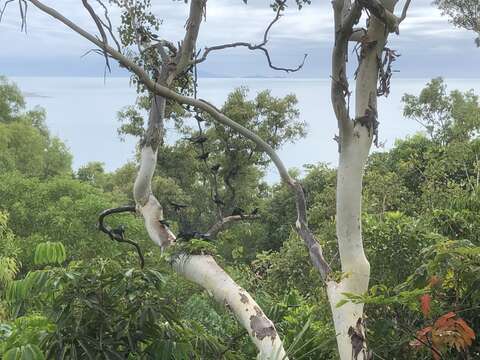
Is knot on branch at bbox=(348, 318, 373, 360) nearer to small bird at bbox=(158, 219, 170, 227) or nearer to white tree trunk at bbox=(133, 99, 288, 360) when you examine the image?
white tree trunk at bbox=(133, 99, 288, 360)

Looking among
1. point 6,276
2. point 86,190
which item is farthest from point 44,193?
point 6,276

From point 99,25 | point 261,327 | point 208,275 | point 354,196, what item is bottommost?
point 261,327

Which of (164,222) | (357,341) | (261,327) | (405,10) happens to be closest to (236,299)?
(261,327)

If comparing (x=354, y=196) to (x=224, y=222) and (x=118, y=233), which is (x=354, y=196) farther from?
(x=118, y=233)

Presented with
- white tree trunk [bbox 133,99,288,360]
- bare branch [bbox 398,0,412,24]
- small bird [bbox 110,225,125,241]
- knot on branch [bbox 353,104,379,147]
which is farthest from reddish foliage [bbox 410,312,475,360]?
small bird [bbox 110,225,125,241]

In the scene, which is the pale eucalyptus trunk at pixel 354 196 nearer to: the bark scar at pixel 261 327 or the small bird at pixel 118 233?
the bark scar at pixel 261 327

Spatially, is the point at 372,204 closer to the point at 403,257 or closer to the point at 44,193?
the point at 403,257

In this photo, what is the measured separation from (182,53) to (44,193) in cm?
828

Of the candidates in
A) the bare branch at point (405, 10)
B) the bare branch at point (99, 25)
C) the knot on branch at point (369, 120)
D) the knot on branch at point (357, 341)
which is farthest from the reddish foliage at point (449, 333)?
the bare branch at point (99, 25)

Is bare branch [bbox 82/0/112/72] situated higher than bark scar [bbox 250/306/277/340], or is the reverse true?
bare branch [bbox 82/0/112/72]

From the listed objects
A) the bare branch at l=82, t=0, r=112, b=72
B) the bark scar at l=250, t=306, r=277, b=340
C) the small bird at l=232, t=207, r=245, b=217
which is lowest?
the bark scar at l=250, t=306, r=277, b=340

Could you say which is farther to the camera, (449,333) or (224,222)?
(224,222)

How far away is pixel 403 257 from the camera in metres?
2.62

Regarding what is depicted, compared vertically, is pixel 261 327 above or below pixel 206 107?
below
